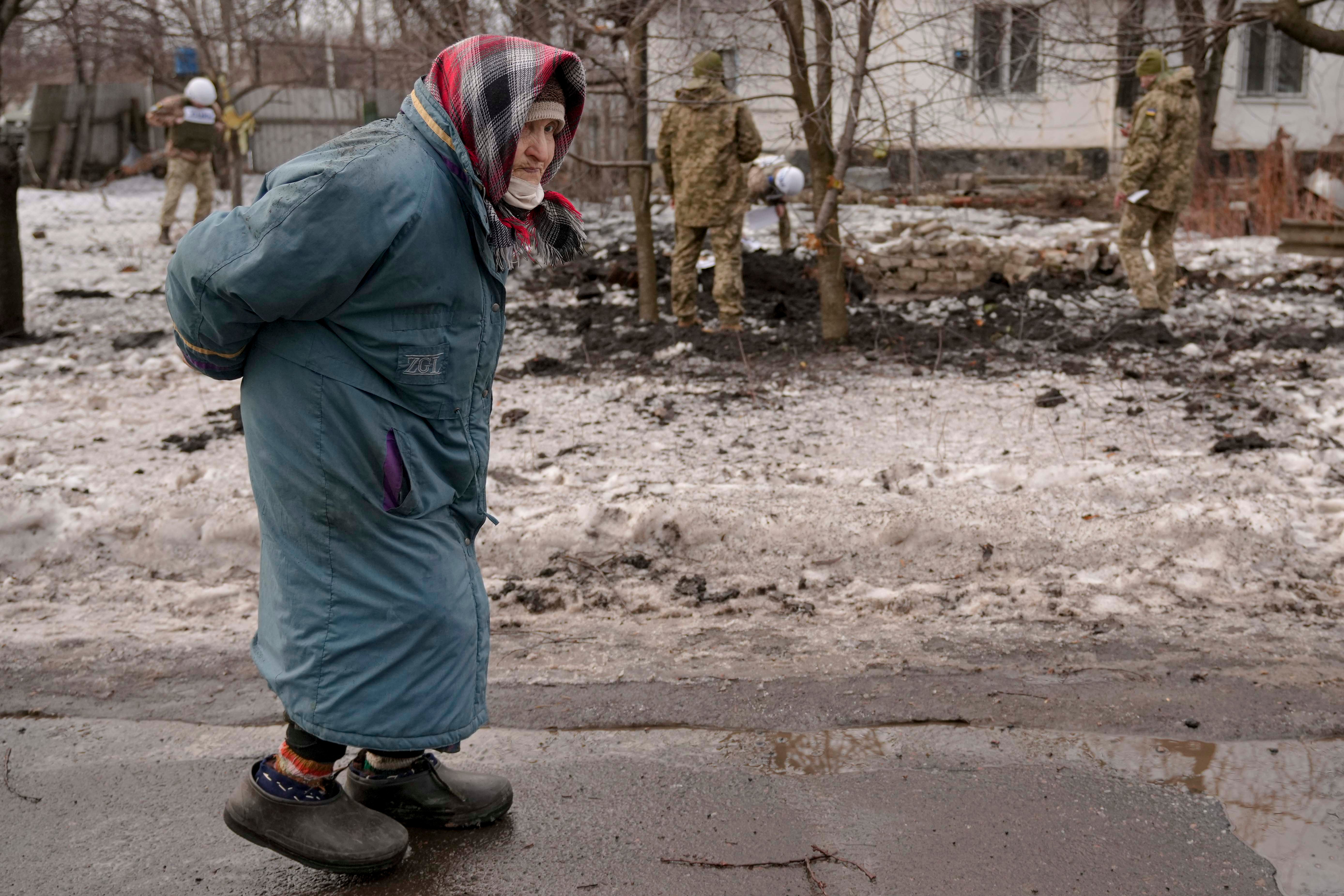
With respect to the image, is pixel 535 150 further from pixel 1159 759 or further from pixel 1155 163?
pixel 1155 163

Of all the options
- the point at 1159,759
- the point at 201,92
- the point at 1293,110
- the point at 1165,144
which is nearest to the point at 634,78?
the point at 1165,144

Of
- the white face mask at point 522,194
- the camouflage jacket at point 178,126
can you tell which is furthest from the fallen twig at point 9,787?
the camouflage jacket at point 178,126

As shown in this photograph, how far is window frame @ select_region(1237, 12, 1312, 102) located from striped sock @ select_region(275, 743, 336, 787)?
21305 millimetres

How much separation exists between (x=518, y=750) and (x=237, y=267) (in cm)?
158

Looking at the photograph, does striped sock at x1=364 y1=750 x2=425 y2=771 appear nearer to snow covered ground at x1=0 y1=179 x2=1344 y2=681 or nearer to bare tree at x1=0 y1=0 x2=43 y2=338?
snow covered ground at x1=0 y1=179 x2=1344 y2=681

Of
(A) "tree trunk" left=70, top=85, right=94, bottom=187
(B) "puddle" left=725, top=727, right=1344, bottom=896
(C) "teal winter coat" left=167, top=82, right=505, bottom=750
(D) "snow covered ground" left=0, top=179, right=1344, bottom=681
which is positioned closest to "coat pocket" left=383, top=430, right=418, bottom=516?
(C) "teal winter coat" left=167, top=82, right=505, bottom=750

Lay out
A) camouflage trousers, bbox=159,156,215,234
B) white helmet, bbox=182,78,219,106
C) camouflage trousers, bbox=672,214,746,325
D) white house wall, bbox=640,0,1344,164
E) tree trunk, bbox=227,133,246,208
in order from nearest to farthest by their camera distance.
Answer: white house wall, bbox=640,0,1344,164
camouflage trousers, bbox=672,214,746,325
white helmet, bbox=182,78,219,106
camouflage trousers, bbox=159,156,215,234
tree trunk, bbox=227,133,246,208

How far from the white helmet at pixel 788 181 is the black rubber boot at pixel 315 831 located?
8.67 metres

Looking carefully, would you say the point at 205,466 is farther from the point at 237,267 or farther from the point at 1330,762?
the point at 1330,762

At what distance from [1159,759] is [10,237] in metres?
8.14

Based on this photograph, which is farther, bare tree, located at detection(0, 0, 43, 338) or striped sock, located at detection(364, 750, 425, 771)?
bare tree, located at detection(0, 0, 43, 338)

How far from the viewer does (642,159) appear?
8.13 metres

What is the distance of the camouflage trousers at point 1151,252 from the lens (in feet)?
29.6

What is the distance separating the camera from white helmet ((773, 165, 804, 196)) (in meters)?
10.4
